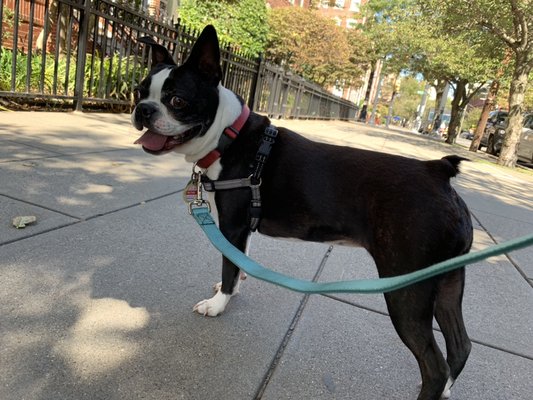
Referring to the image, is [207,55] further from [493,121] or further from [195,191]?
[493,121]

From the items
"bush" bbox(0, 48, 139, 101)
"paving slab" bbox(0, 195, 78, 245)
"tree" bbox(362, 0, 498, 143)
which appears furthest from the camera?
"tree" bbox(362, 0, 498, 143)

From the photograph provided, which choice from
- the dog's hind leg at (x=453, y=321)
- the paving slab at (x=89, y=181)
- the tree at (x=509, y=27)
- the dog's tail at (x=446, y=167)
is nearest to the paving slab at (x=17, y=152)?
the paving slab at (x=89, y=181)

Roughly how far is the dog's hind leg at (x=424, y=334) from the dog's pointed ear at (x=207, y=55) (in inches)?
63.1

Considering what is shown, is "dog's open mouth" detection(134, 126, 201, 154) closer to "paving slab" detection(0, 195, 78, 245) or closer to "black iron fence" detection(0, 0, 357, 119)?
"paving slab" detection(0, 195, 78, 245)

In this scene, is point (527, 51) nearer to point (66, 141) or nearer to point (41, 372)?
point (66, 141)

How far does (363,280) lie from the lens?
1521 mm

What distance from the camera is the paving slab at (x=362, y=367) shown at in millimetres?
2135

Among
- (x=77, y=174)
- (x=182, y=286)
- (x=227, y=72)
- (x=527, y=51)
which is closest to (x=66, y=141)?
(x=77, y=174)


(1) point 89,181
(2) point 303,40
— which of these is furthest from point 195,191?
(2) point 303,40

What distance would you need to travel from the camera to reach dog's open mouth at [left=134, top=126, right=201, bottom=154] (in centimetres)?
238

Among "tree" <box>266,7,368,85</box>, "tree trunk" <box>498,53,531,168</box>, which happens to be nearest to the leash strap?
"tree trunk" <box>498,53,531,168</box>

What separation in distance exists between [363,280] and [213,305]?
1284 millimetres

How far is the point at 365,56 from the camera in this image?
34562 mm

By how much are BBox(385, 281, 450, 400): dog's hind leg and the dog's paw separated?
1086 millimetres
